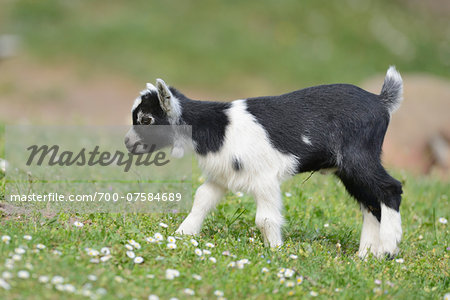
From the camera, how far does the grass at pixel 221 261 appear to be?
3775 mm

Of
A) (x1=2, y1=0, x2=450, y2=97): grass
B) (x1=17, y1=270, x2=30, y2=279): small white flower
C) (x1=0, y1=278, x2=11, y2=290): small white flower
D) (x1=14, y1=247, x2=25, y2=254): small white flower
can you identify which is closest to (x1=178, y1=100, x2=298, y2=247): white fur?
(x1=14, y1=247, x2=25, y2=254): small white flower

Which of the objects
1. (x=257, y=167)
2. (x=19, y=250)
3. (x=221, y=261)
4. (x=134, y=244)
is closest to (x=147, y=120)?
(x=257, y=167)

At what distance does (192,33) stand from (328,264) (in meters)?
14.4

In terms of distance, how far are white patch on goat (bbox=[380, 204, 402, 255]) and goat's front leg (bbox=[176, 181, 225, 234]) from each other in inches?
56.0

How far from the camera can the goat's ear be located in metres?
4.75

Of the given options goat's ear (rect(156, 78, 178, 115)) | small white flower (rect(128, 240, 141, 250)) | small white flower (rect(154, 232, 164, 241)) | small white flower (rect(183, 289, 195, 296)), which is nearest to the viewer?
small white flower (rect(183, 289, 195, 296))

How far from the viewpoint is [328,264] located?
456 centimetres

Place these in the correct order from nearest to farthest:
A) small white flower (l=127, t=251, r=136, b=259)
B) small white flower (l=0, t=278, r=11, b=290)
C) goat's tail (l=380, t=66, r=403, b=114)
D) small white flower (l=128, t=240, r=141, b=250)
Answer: small white flower (l=0, t=278, r=11, b=290) < small white flower (l=127, t=251, r=136, b=259) < small white flower (l=128, t=240, r=141, b=250) < goat's tail (l=380, t=66, r=403, b=114)

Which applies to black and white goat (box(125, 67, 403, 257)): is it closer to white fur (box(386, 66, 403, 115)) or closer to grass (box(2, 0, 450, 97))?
white fur (box(386, 66, 403, 115))

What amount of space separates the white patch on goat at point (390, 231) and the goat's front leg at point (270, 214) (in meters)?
0.90

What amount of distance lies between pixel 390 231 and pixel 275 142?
49.4 inches

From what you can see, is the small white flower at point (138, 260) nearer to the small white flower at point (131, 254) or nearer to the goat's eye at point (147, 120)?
the small white flower at point (131, 254)

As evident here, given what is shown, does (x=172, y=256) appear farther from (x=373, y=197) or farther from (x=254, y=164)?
(x=373, y=197)

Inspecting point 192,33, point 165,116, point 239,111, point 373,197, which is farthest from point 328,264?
point 192,33
